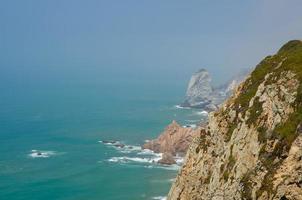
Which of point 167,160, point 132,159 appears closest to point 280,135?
point 167,160

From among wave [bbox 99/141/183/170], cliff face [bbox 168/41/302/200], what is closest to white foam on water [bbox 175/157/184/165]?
wave [bbox 99/141/183/170]

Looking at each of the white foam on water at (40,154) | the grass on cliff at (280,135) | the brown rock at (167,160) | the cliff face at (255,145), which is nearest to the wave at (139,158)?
the brown rock at (167,160)

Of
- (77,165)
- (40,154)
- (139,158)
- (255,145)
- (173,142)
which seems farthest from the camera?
(173,142)

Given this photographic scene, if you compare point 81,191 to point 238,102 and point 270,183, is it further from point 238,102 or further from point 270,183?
point 270,183

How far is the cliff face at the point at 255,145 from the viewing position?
86.6ft

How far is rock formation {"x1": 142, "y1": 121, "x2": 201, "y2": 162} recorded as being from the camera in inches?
5566

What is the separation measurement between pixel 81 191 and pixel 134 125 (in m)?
80.7

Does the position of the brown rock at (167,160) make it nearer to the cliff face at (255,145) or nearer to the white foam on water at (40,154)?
the white foam on water at (40,154)

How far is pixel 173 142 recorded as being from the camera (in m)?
143

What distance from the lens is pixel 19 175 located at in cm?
11888

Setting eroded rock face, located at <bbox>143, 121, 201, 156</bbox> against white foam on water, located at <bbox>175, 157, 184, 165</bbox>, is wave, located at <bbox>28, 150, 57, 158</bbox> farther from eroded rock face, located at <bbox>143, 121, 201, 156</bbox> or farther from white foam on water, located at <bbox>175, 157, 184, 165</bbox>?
white foam on water, located at <bbox>175, 157, 184, 165</bbox>

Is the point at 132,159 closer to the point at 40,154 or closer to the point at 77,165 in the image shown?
the point at 77,165

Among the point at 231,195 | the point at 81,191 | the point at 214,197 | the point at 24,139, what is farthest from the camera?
the point at 24,139

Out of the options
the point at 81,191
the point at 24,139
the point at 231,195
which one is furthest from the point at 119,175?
the point at 231,195
